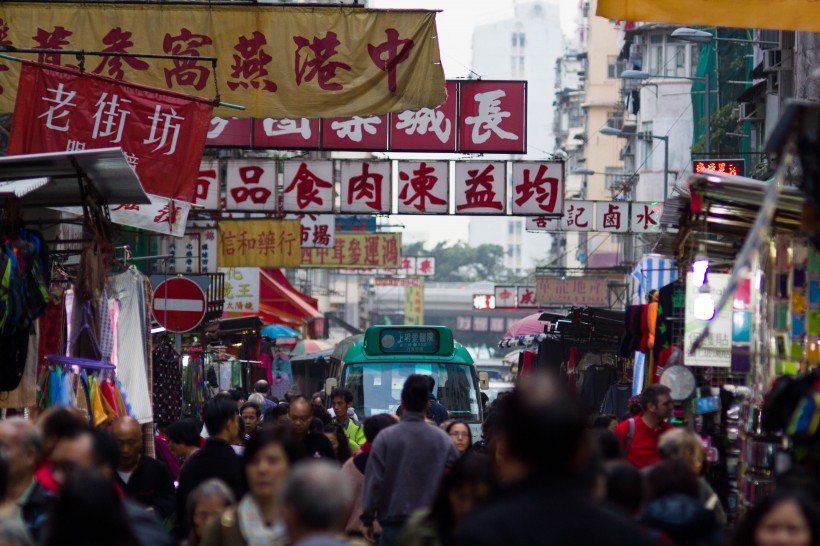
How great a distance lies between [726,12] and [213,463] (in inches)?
202

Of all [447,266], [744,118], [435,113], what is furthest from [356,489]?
[447,266]

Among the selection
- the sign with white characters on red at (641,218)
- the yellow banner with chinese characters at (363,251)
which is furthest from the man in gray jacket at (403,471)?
the yellow banner with chinese characters at (363,251)

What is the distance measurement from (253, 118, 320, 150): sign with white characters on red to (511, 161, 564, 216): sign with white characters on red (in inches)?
144

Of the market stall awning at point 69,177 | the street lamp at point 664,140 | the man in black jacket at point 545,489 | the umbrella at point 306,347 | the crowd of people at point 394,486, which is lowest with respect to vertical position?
the umbrella at point 306,347

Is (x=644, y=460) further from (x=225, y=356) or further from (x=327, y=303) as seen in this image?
(x=327, y=303)

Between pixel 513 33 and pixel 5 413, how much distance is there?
163 meters

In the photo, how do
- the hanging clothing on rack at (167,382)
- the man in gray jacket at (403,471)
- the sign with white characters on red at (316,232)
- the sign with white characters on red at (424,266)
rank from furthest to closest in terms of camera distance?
1. the sign with white characters on red at (424,266)
2. the sign with white characters on red at (316,232)
3. the hanging clothing on rack at (167,382)
4. the man in gray jacket at (403,471)

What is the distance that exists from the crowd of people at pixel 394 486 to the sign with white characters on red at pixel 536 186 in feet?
29.2

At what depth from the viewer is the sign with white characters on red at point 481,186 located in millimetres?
19844

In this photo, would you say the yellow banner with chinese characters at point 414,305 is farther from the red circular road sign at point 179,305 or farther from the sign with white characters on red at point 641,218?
the red circular road sign at point 179,305

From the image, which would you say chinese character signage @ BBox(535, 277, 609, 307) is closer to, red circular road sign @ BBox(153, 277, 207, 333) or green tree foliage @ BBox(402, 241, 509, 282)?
red circular road sign @ BBox(153, 277, 207, 333)

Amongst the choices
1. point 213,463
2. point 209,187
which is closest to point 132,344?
point 213,463

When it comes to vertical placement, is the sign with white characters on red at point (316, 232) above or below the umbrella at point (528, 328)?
above

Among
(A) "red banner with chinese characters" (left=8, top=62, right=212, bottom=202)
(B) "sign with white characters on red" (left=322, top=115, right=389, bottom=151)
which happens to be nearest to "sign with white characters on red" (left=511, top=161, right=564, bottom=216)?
(B) "sign with white characters on red" (left=322, top=115, right=389, bottom=151)
